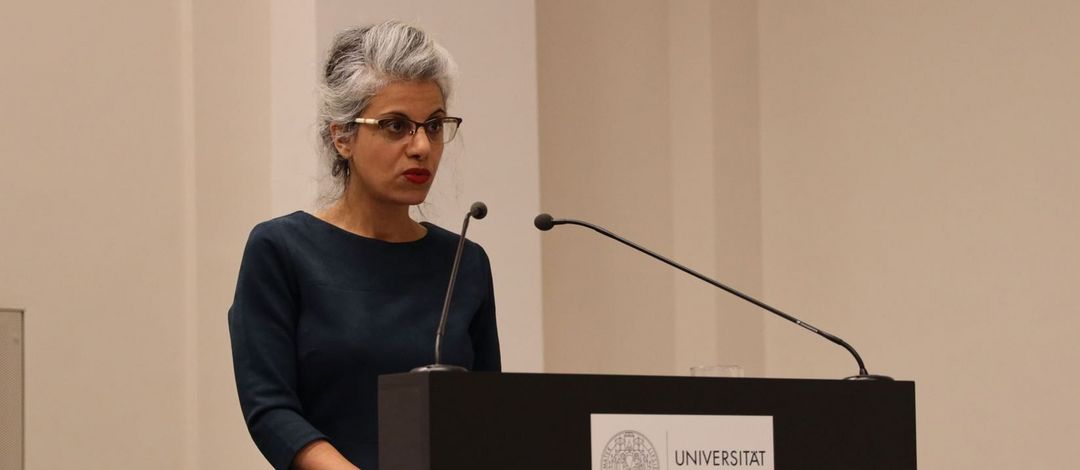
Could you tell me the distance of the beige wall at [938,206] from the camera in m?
4.31

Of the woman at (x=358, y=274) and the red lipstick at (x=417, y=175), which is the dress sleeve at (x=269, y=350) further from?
the red lipstick at (x=417, y=175)

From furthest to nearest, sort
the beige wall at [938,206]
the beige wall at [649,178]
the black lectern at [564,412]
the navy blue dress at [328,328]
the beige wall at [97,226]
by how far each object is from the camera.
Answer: the beige wall at [649,178], the beige wall at [938,206], the beige wall at [97,226], the navy blue dress at [328,328], the black lectern at [564,412]

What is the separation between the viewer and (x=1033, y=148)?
4355 millimetres

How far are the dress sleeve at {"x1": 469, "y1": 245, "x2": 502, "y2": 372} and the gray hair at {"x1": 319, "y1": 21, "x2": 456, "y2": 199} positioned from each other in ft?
1.11

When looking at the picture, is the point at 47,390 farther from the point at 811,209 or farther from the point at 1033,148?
the point at 1033,148

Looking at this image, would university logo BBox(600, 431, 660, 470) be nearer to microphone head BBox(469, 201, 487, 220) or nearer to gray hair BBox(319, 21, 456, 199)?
microphone head BBox(469, 201, 487, 220)

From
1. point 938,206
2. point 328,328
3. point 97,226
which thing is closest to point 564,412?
point 328,328

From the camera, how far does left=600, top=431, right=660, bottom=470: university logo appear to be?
175cm

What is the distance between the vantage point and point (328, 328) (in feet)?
7.21

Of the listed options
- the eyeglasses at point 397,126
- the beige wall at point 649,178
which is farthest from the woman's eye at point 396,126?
the beige wall at point 649,178

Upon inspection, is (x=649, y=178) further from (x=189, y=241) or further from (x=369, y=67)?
(x=369, y=67)

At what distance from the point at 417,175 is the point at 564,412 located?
0.62 meters

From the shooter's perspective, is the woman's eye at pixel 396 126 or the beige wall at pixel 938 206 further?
the beige wall at pixel 938 206

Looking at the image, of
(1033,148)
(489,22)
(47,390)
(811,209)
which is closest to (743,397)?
(47,390)
